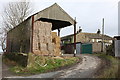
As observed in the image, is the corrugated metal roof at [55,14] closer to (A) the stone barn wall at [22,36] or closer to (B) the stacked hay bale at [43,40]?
(B) the stacked hay bale at [43,40]

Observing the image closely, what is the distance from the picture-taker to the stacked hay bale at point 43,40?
2048cm

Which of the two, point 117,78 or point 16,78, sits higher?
point 117,78

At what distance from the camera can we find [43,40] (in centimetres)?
2102

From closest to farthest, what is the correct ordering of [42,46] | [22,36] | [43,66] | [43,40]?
1. [43,66]
2. [42,46]
3. [43,40]
4. [22,36]

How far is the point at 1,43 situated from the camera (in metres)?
48.8

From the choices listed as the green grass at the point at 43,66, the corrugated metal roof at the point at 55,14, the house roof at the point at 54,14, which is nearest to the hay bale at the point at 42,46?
the green grass at the point at 43,66

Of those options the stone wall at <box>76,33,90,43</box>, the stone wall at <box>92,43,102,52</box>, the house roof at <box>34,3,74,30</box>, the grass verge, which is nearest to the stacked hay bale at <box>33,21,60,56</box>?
the house roof at <box>34,3,74,30</box>

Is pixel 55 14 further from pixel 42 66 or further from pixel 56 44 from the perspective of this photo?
pixel 42 66

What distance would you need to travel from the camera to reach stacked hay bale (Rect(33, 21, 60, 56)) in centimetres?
2048

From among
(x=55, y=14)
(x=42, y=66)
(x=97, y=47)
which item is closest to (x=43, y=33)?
(x=55, y=14)

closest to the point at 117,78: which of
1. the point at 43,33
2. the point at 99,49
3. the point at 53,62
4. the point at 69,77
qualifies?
the point at 69,77

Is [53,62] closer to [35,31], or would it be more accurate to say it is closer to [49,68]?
[49,68]

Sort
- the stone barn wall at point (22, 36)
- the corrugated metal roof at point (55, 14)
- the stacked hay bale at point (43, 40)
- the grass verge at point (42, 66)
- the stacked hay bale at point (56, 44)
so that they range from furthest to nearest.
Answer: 1. the stacked hay bale at point (56, 44)
2. the stone barn wall at point (22, 36)
3. the corrugated metal roof at point (55, 14)
4. the stacked hay bale at point (43, 40)
5. the grass verge at point (42, 66)

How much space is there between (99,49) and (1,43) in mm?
27885
